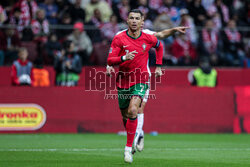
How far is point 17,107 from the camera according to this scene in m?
15.2

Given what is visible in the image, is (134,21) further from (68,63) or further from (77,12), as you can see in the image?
(77,12)

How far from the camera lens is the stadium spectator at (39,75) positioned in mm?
→ 16953

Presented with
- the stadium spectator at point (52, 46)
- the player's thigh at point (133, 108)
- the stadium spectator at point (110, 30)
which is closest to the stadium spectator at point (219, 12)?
the stadium spectator at point (110, 30)

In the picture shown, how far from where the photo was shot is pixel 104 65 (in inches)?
710

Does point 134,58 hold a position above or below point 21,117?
above

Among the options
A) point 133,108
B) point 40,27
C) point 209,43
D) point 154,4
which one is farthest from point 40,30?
point 133,108

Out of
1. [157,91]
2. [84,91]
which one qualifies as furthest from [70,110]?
[157,91]

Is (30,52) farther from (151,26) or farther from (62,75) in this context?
(151,26)

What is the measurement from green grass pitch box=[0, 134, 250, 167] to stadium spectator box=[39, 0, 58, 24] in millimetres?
4993

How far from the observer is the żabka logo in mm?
15078

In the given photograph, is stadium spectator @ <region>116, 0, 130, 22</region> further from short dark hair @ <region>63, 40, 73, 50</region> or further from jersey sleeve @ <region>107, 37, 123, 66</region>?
jersey sleeve @ <region>107, 37, 123, 66</region>

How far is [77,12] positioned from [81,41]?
152 cm

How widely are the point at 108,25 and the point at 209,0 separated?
5186 millimetres

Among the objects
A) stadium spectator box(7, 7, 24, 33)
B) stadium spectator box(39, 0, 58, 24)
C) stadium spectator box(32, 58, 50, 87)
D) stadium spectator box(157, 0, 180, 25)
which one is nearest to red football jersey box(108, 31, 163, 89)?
stadium spectator box(32, 58, 50, 87)
